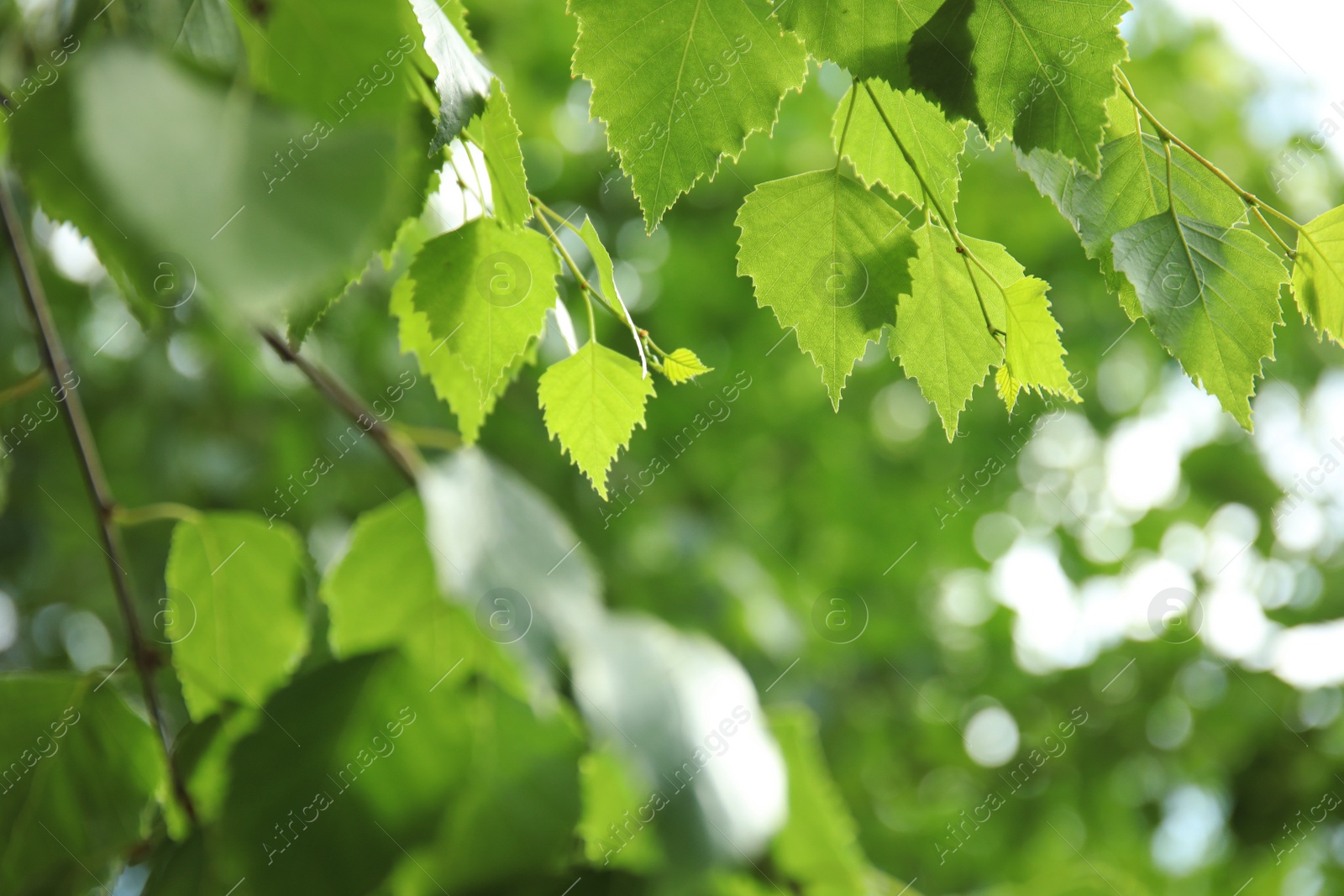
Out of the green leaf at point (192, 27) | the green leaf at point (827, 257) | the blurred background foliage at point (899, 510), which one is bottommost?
the blurred background foliage at point (899, 510)

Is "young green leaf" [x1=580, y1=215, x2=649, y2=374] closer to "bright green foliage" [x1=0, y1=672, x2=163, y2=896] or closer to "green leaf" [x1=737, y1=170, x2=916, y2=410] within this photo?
"green leaf" [x1=737, y1=170, x2=916, y2=410]

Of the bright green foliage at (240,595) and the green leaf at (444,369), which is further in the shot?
the bright green foliage at (240,595)

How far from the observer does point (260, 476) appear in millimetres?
2148

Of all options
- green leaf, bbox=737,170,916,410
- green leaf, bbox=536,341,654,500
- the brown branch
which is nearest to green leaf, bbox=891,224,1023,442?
green leaf, bbox=737,170,916,410

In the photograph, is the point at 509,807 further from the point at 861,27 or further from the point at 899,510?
the point at 899,510

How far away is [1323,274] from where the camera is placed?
0.36 metres

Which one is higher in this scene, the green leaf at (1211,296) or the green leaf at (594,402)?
the green leaf at (594,402)

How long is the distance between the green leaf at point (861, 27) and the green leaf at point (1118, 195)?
68 millimetres

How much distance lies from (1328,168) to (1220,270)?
326 centimetres

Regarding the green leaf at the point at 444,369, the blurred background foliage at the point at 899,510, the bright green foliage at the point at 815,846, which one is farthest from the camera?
the blurred background foliage at the point at 899,510

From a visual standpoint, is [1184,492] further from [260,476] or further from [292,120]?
[292,120]

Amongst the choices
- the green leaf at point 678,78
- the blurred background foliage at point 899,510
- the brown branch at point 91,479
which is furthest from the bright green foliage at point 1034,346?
the blurred background foliage at point 899,510

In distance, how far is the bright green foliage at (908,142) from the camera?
0.37 m

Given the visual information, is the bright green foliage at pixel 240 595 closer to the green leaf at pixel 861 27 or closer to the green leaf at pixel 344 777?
the green leaf at pixel 344 777
